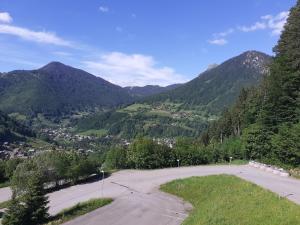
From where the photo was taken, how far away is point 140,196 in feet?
118

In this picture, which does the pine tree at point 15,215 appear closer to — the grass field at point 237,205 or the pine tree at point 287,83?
the grass field at point 237,205

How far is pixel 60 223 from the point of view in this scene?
2891 cm

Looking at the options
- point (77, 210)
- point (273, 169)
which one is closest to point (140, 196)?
point (77, 210)

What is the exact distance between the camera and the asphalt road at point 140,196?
28.3 meters

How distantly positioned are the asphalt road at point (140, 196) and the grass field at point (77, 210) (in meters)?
0.75

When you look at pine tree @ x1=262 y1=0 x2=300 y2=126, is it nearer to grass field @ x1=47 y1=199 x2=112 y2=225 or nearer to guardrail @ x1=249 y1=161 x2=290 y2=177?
guardrail @ x1=249 y1=161 x2=290 y2=177

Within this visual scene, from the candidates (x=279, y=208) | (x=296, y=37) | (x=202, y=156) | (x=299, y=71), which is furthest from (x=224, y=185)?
(x=202, y=156)

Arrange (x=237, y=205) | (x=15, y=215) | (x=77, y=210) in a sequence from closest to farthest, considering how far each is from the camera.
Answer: (x=237, y=205) < (x=15, y=215) < (x=77, y=210)

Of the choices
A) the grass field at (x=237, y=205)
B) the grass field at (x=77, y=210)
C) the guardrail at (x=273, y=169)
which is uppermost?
the guardrail at (x=273, y=169)

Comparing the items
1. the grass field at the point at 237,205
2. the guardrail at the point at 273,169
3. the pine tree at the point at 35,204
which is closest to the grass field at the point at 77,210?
the pine tree at the point at 35,204

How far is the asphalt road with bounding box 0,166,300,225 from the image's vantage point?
28328mm

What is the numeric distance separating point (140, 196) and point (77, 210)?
6056 mm

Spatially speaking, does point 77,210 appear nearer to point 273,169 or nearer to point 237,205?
point 237,205

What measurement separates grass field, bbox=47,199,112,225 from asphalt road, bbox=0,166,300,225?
75cm
